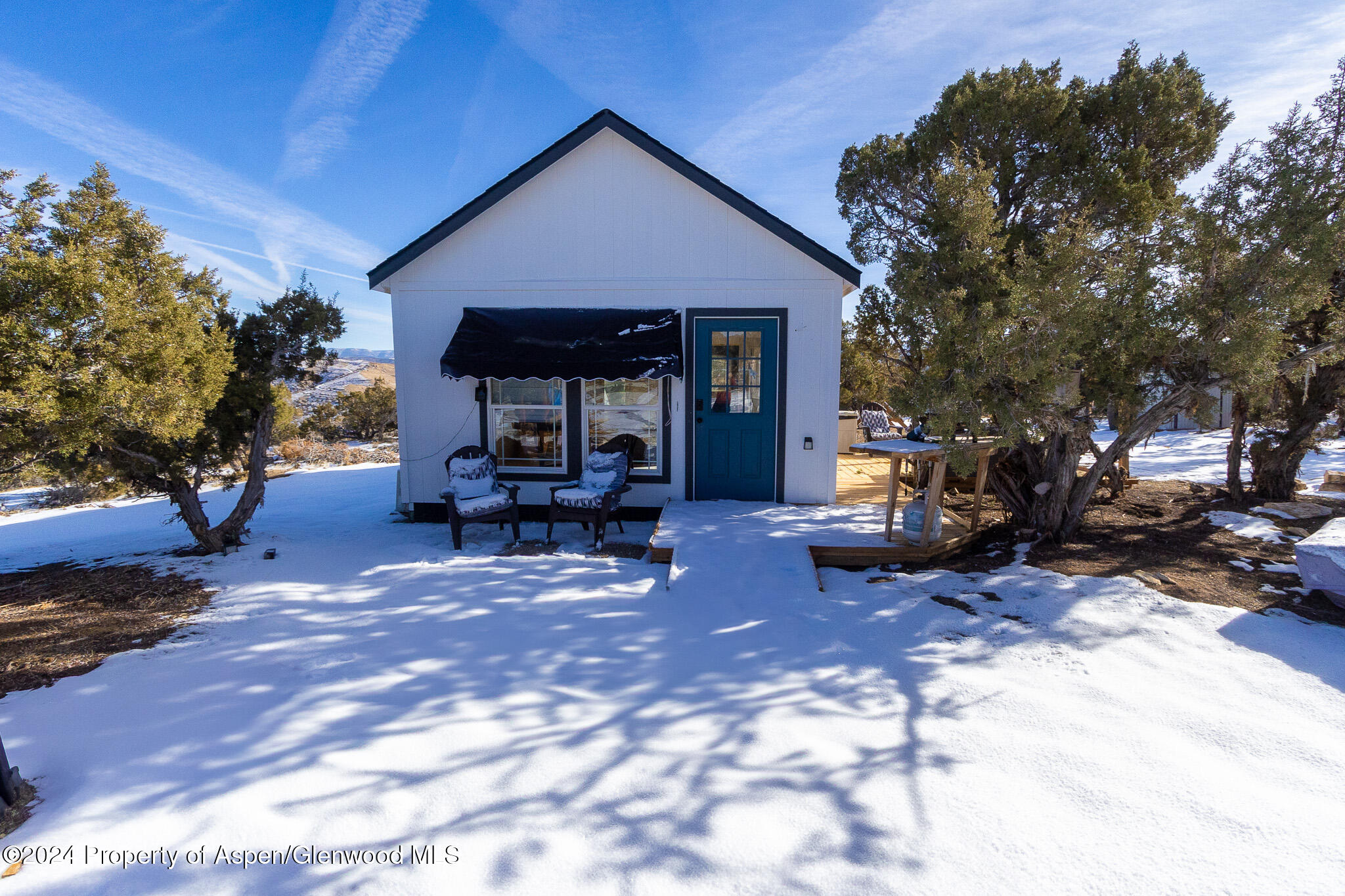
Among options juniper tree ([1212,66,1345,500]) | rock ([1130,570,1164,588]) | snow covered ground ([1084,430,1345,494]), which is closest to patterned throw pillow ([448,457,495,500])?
rock ([1130,570,1164,588])

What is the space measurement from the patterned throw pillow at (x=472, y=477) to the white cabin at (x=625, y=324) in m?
1.00

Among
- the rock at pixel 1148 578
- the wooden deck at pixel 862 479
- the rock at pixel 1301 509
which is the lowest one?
the rock at pixel 1148 578

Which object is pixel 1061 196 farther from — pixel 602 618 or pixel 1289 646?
pixel 602 618

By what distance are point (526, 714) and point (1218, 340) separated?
5.65 metres

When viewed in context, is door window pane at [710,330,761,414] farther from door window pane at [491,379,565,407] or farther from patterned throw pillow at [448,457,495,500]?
patterned throw pillow at [448,457,495,500]

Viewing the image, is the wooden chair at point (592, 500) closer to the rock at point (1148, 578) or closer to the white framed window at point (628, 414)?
the white framed window at point (628, 414)

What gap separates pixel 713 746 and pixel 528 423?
18.1 ft

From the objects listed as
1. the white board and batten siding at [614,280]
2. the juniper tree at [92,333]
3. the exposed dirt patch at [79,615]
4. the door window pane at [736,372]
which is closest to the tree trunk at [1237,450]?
the white board and batten siding at [614,280]

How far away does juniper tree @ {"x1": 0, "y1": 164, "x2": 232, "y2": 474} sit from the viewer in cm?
375

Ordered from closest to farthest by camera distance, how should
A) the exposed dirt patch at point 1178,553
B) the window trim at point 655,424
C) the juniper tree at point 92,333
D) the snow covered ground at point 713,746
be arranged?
the snow covered ground at point 713,746 → the juniper tree at point 92,333 → the exposed dirt patch at point 1178,553 → the window trim at point 655,424

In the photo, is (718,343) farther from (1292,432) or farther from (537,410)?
(1292,432)

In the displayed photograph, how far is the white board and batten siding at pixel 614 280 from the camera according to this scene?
23.1ft

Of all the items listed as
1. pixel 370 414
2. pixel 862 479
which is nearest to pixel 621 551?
pixel 862 479

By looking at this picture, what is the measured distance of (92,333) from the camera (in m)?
4.03
